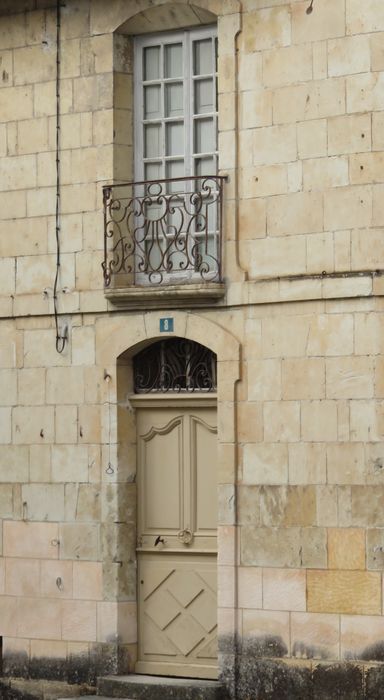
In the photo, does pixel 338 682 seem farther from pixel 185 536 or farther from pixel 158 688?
pixel 185 536

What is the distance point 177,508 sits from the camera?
49.9 ft

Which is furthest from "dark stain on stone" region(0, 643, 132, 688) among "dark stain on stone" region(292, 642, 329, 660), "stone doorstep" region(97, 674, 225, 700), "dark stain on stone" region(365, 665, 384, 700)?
"dark stain on stone" region(365, 665, 384, 700)

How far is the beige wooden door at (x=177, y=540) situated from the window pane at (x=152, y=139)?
2.18m

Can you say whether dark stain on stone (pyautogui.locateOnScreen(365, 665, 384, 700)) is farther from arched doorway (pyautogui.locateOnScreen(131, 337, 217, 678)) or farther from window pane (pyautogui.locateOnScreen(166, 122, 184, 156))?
window pane (pyautogui.locateOnScreen(166, 122, 184, 156))

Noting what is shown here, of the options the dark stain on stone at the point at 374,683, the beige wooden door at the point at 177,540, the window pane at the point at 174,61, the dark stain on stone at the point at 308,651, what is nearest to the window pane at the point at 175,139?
the window pane at the point at 174,61

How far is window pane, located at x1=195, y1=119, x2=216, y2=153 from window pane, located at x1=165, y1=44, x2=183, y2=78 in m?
0.47

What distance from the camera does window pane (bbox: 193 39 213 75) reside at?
15273 millimetres

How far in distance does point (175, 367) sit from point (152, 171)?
170cm

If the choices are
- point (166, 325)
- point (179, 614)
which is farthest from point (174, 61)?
point (179, 614)

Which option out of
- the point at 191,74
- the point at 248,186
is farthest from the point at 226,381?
the point at 191,74

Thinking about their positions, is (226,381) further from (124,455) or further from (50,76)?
(50,76)

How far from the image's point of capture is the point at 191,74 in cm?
1534

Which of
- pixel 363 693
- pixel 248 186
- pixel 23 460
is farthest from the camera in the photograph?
pixel 23 460

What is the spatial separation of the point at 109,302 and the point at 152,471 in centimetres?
148
